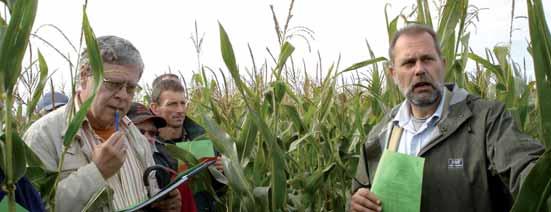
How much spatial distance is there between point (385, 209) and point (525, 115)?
0.70 metres

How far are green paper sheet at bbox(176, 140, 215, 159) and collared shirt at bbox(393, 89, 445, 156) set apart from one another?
750mm

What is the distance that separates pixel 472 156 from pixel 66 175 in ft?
3.94

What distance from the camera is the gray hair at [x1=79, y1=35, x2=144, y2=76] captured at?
5.60 ft

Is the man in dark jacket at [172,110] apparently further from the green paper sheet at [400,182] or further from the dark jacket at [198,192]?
the green paper sheet at [400,182]

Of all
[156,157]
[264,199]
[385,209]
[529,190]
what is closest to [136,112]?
[156,157]

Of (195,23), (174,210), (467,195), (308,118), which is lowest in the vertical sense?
(174,210)

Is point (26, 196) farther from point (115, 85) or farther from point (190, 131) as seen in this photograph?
point (190, 131)

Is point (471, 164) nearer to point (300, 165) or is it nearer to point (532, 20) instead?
point (532, 20)

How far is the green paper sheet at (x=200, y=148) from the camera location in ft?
6.98

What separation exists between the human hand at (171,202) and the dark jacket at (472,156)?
2.68ft

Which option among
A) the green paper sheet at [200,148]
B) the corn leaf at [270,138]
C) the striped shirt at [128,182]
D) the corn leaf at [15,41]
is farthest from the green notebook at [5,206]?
the green paper sheet at [200,148]

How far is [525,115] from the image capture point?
191 centimetres

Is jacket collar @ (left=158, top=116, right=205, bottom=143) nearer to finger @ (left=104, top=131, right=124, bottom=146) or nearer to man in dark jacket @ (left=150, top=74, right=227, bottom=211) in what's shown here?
man in dark jacket @ (left=150, top=74, right=227, bottom=211)

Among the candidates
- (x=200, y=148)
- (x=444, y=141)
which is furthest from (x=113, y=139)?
(x=444, y=141)
